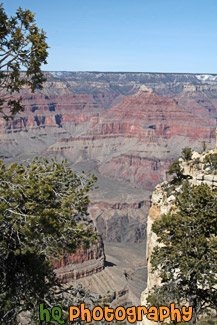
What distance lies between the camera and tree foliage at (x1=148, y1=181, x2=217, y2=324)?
13.6 m

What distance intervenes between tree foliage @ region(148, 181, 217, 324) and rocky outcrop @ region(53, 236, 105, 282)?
3682cm

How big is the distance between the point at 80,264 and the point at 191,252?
1697 inches

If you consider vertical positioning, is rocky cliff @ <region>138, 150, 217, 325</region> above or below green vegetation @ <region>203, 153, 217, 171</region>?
below

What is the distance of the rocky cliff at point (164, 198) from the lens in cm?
2252

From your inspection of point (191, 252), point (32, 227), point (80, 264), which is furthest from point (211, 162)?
point (80, 264)

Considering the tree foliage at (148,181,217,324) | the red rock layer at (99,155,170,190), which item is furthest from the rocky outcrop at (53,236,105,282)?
the red rock layer at (99,155,170,190)

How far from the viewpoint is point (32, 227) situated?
29.6 feet

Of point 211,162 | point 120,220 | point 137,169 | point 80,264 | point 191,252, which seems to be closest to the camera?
point 191,252

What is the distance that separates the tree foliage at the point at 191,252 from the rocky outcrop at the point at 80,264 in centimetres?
3682

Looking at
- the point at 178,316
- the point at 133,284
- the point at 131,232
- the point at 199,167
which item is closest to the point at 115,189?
the point at 131,232

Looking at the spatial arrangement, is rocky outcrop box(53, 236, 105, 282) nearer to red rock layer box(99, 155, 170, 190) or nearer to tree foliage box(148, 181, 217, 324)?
tree foliage box(148, 181, 217, 324)

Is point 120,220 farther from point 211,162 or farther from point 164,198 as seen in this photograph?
point 164,198

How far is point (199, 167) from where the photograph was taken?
95.3 feet

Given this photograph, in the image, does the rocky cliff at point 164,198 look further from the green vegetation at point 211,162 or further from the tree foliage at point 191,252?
the tree foliage at point 191,252
